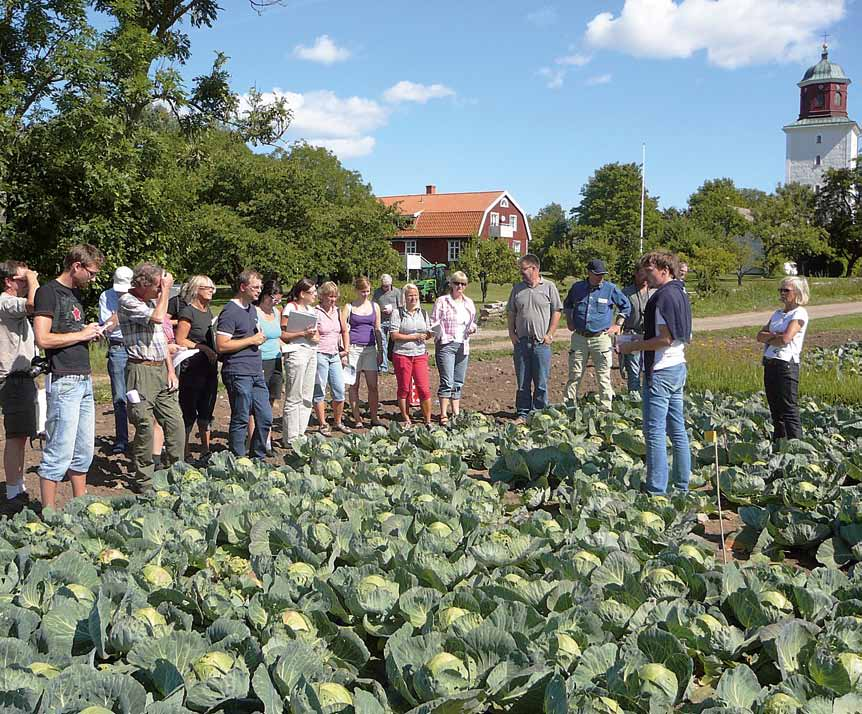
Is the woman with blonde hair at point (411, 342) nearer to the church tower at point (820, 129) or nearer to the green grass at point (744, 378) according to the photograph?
the green grass at point (744, 378)

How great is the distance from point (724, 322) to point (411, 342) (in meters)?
18.2

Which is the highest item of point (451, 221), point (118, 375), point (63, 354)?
point (451, 221)

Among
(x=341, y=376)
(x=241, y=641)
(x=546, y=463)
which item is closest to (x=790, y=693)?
(x=241, y=641)

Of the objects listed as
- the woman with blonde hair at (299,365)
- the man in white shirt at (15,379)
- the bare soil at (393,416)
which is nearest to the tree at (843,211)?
the bare soil at (393,416)

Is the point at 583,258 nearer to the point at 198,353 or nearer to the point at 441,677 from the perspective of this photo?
the point at 198,353

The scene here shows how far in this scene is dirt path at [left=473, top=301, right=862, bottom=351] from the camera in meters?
18.9

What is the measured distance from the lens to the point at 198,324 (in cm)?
722

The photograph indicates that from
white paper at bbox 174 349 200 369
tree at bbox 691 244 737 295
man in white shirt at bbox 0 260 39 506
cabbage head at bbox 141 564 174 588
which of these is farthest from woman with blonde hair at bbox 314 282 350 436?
tree at bbox 691 244 737 295

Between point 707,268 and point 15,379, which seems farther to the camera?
point 707,268

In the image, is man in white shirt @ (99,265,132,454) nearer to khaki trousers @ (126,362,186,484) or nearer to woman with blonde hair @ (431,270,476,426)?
khaki trousers @ (126,362,186,484)

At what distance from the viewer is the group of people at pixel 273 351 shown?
5582mm

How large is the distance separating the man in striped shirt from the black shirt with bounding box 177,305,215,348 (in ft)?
2.04

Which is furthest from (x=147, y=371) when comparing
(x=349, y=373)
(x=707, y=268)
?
(x=707, y=268)

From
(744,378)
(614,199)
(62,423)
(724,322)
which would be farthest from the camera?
(614,199)
